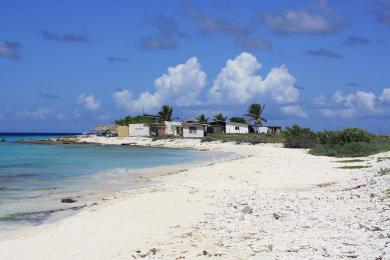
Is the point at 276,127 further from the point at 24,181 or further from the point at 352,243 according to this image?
the point at 352,243

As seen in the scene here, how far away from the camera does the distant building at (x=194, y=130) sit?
89.4 meters

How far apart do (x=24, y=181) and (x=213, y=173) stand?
10287mm

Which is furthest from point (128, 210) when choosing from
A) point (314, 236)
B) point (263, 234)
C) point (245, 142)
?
point (245, 142)

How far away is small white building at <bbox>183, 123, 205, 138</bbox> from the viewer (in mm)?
89312

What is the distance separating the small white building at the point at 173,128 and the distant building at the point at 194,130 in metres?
3.51

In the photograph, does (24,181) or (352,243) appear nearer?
(352,243)

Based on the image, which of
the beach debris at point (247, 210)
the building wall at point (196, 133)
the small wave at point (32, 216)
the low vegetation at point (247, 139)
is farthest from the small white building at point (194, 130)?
the beach debris at point (247, 210)

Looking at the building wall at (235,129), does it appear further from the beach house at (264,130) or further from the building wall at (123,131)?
the building wall at (123,131)

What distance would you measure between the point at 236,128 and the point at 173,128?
41.5 ft

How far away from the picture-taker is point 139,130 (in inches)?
4026

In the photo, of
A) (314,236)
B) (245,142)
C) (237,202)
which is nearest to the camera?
(314,236)

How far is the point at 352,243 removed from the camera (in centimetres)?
935

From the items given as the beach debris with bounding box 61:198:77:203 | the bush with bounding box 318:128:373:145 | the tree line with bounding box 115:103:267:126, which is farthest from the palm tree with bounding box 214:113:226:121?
the beach debris with bounding box 61:198:77:203

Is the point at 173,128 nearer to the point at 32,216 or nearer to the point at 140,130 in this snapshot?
the point at 140,130
